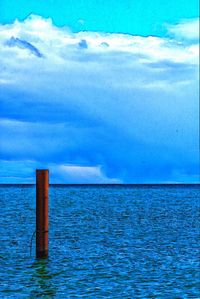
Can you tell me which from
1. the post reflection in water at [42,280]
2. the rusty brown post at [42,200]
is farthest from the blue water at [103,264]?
the rusty brown post at [42,200]

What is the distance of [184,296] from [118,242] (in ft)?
35.0

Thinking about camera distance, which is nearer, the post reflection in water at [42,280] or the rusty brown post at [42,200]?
the post reflection in water at [42,280]

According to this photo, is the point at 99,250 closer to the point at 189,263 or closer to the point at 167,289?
the point at 189,263

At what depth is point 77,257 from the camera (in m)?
21.5

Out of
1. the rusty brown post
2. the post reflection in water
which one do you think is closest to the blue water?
the post reflection in water

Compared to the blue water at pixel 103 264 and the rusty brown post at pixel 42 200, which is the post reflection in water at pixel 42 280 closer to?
the blue water at pixel 103 264

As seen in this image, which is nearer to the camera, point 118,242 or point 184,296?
point 184,296

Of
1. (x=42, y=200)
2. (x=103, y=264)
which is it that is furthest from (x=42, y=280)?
(x=103, y=264)

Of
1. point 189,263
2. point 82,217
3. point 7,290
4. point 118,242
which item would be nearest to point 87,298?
point 7,290

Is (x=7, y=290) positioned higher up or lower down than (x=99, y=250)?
lower down

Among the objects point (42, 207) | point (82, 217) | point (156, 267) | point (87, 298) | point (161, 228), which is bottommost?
point (87, 298)

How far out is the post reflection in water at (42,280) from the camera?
51.2ft

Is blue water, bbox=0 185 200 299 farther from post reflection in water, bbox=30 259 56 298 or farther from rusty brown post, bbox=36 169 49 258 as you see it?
rusty brown post, bbox=36 169 49 258

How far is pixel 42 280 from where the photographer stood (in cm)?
1734
